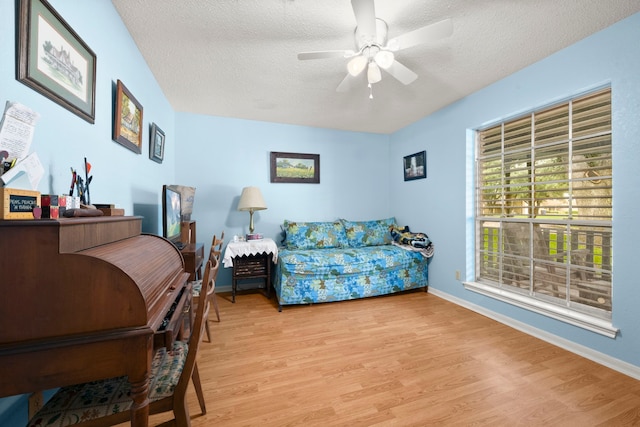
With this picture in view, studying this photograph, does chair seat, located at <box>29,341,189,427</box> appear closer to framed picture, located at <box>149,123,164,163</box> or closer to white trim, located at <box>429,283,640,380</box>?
framed picture, located at <box>149,123,164,163</box>

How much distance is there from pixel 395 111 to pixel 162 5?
274cm

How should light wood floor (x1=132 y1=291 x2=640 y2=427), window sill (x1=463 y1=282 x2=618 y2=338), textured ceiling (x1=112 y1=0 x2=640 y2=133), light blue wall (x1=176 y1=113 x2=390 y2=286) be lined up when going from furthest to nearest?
light blue wall (x1=176 y1=113 x2=390 y2=286)
window sill (x1=463 y1=282 x2=618 y2=338)
textured ceiling (x1=112 y1=0 x2=640 y2=133)
light wood floor (x1=132 y1=291 x2=640 y2=427)

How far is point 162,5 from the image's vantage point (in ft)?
5.42

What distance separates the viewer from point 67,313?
73 centimetres

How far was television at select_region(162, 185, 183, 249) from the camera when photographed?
202 cm

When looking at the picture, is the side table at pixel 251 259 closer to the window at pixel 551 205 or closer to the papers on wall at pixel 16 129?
the papers on wall at pixel 16 129

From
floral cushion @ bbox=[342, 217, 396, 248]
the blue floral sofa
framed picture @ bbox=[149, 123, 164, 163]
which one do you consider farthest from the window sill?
framed picture @ bbox=[149, 123, 164, 163]

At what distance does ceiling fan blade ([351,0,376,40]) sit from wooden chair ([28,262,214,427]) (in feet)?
5.71

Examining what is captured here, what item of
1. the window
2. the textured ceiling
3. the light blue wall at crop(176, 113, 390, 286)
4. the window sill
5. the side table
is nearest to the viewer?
the textured ceiling

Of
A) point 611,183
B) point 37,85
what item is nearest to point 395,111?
point 611,183

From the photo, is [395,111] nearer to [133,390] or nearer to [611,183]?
[611,183]

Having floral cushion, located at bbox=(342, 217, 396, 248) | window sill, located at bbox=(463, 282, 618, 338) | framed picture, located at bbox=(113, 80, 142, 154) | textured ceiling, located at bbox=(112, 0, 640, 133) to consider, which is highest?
textured ceiling, located at bbox=(112, 0, 640, 133)

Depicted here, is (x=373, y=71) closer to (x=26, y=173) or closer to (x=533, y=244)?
(x=26, y=173)

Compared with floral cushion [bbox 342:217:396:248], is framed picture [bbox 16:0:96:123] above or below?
above
